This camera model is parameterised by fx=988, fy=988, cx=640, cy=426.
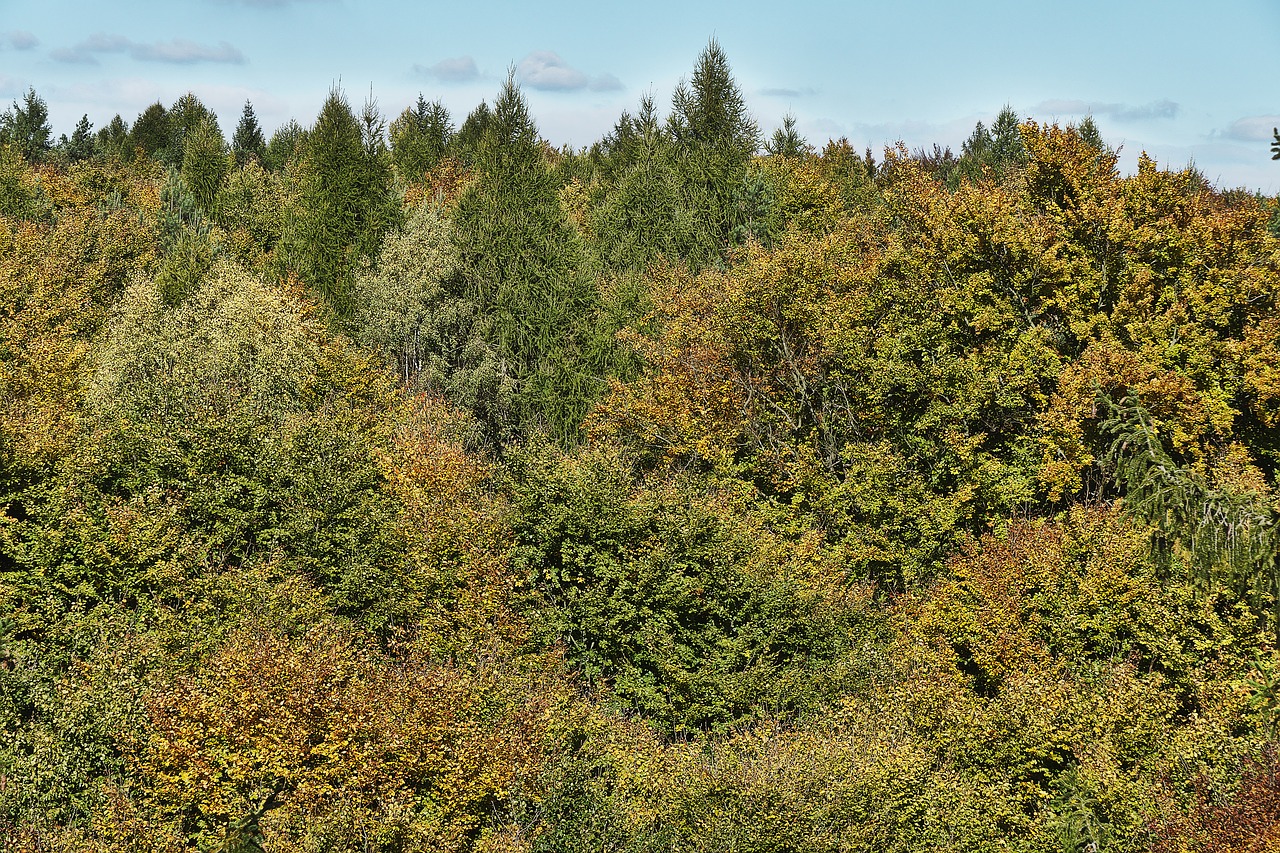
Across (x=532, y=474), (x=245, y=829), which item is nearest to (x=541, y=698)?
(x=532, y=474)

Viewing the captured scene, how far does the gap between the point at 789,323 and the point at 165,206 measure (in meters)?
59.2

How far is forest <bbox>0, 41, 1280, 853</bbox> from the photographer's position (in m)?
25.0

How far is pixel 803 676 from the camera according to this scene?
114ft

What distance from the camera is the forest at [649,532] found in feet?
82.0

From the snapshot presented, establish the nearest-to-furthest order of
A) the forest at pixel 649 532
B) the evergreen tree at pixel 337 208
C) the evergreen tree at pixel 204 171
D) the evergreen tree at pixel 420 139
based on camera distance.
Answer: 1. the forest at pixel 649 532
2. the evergreen tree at pixel 337 208
3. the evergreen tree at pixel 204 171
4. the evergreen tree at pixel 420 139

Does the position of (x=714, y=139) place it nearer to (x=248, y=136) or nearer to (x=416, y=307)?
(x=416, y=307)

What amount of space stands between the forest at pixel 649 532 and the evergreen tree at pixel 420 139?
32868 millimetres

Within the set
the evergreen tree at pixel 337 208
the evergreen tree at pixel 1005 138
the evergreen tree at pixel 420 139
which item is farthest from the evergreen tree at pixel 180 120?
the evergreen tree at pixel 1005 138

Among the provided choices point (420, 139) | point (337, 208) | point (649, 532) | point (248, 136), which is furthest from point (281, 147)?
point (649, 532)

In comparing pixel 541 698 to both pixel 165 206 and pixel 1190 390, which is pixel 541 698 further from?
pixel 165 206

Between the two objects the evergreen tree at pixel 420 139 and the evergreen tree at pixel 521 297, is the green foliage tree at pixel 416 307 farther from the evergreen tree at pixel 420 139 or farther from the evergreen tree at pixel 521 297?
the evergreen tree at pixel 420 139

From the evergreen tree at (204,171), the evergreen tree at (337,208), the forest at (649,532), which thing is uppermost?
the evergreen tree at (204,171)

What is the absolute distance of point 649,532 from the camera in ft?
121

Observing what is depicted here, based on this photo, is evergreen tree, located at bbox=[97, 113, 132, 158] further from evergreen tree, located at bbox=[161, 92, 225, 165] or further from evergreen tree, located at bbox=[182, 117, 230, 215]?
evergreen tree, located at bbox=[182, 117, 230, 215]
